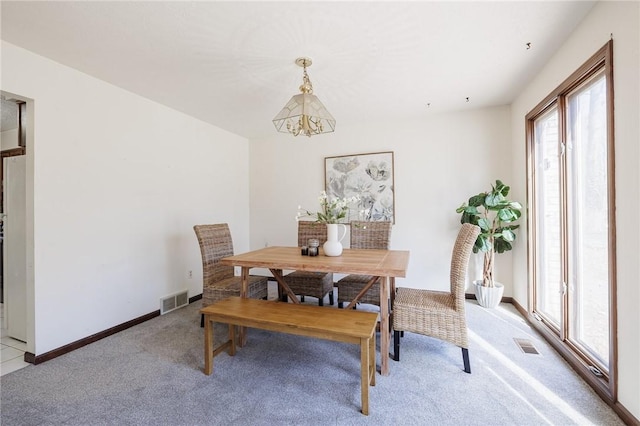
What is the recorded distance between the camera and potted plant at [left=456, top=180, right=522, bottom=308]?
3123mm

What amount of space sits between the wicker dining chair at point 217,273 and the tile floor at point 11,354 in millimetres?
1434

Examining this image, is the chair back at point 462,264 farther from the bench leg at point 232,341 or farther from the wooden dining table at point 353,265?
the bench leg at point 232,341

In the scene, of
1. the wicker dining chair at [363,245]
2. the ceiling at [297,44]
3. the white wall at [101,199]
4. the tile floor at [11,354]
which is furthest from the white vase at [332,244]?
the tile floor at [11,354]

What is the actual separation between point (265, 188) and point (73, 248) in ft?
9.17

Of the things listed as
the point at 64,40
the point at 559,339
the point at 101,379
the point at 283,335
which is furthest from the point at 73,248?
the point at 559,339

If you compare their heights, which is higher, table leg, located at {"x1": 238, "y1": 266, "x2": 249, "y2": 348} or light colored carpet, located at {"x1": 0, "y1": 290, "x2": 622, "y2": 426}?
table leg, located at {"x1": 238, "y1": 266, "x2": 249, "y2": 348}

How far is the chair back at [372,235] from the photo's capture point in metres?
3.15

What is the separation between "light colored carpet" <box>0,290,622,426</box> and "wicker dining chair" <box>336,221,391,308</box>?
1.84 ft

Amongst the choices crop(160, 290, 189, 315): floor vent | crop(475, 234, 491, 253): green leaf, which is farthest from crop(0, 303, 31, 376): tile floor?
crop(475, 234, 491, 253): green leaf

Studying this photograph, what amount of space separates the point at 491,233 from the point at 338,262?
7.26ft

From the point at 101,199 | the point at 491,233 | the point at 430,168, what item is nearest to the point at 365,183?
the point at 430,168

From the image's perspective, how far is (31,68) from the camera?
2227 mm

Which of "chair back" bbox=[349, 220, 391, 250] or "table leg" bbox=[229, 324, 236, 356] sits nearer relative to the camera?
"table leg" bbox=[229, 324, 236, 356]

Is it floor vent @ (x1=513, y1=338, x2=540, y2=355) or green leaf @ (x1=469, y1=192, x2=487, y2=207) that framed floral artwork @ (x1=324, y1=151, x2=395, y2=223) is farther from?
floor vent @ (x1=513, y1=338, x2=540, y2=355)
